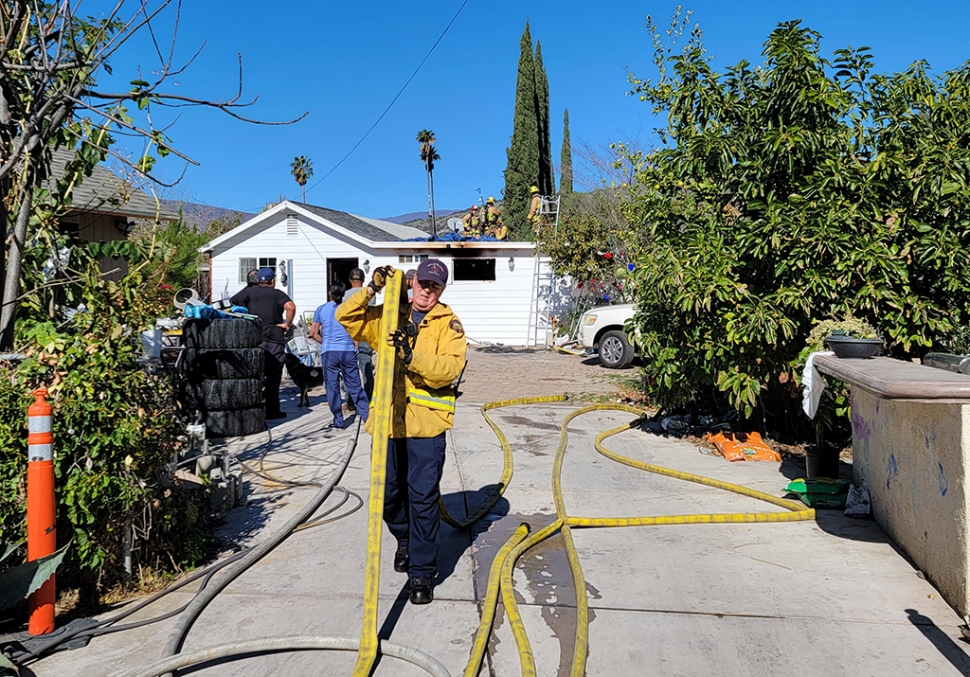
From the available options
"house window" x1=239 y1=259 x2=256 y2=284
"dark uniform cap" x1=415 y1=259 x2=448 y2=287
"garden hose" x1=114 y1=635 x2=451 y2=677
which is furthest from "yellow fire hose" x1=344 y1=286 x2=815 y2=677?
"house window" x1=239 y1=259 x2=256 y2=284

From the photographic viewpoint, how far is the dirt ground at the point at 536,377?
12.4 metres

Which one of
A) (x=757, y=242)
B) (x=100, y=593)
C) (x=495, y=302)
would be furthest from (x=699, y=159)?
(x=495, y=302)

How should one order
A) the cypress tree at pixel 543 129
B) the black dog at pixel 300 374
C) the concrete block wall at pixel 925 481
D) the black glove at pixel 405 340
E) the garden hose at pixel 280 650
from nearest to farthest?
1. the garden hose at pixel 280 650
2. the black glove at pixel 405 340
3. the concrete block wall at pixel 925 481
4. the black dog at pixel 300 374
5. the cypress tree at pixel 543 129

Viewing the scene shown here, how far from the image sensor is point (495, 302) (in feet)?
71.5

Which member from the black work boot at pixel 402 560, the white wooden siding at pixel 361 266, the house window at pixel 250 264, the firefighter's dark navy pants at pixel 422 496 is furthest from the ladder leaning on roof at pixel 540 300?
the firefighter's dark navy pants at pixel 422 496

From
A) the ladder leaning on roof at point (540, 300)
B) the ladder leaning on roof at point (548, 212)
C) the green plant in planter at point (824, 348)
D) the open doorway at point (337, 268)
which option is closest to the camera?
the green plant in planter at point (824, 348)

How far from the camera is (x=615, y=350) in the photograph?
15.6 m

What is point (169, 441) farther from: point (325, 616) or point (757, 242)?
point (757, 242)

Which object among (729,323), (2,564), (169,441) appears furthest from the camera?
(729,323)

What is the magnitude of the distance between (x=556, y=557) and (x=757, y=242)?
3.92 meters

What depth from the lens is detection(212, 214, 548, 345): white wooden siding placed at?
71.4ft

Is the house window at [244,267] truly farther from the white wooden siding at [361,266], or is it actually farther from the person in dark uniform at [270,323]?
the person in dark uniform at [270,323]

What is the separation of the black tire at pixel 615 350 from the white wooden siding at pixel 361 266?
20.6 feet

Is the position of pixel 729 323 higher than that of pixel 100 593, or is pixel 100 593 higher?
pixel 729 323
